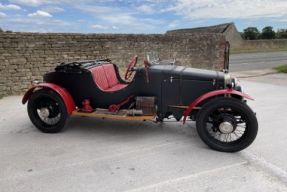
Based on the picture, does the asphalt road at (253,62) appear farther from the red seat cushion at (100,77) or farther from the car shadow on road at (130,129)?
the red seat cushion at (100,77)

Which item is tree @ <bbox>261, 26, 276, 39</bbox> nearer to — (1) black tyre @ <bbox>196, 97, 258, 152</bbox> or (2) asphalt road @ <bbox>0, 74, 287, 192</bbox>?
(2) asphalt road @ <bbox>0, 74, 287, 192</bbox>

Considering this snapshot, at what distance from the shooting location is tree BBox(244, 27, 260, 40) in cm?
4534

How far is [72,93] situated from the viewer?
426 centimetres

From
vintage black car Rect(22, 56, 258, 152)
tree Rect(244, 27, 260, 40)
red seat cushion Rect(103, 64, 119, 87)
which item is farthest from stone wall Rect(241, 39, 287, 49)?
vintage black car Rect(22, 56, 258, 152)

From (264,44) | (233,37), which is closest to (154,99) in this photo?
(233,37)

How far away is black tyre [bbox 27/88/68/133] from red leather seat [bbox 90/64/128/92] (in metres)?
0.63

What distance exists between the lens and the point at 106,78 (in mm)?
4523

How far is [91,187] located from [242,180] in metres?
1.49

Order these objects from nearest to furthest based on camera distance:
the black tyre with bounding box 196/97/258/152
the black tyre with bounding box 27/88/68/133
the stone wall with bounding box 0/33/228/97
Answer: the black tyre with bounding box 196/97/258/152 → the black tyre with bounding box 27/88/68/133 → the stone wall with bounding box 0/33/228/97

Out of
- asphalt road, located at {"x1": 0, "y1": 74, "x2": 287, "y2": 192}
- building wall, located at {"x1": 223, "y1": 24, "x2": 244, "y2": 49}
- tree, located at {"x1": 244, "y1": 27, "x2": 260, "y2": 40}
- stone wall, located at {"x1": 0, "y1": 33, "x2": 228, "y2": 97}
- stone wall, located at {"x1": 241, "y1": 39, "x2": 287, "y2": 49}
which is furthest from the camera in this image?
tree, located at {"x1": 244, "y1": 27, "x2": 260, "y2": 40}

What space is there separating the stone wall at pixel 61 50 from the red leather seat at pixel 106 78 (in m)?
3.29

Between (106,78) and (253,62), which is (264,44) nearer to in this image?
(253,62)

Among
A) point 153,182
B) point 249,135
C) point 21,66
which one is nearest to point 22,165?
point 153,182

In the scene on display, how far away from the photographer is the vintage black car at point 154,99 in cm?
350
